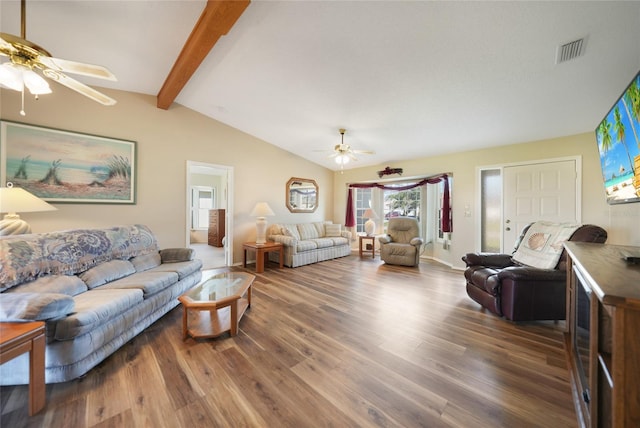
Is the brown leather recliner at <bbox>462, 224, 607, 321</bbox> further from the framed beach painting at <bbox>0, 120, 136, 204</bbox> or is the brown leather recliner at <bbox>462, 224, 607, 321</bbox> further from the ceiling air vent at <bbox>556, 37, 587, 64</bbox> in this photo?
the framed beach painting at <bbox>0, 120, 136, 204</bbox>

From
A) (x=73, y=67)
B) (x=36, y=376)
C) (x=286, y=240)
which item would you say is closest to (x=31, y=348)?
(x=36, y=376)

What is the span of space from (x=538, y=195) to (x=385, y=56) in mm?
3500

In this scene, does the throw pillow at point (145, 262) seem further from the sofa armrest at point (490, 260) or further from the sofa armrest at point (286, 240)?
the sofa armrest at point (490, 260)

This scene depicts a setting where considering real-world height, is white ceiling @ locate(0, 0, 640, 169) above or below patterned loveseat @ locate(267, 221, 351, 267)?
above

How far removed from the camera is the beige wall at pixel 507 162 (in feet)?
9.03

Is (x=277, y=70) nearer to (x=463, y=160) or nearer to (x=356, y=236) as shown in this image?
(x=463, y=160)

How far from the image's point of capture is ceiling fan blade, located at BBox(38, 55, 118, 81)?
5.00ft

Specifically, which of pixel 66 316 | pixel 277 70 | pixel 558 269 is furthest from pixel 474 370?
pixel 277 70

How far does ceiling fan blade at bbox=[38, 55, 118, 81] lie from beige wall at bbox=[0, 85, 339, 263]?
5.79ft

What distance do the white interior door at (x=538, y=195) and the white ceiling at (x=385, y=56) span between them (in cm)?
54

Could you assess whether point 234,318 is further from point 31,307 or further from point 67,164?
point 67,164

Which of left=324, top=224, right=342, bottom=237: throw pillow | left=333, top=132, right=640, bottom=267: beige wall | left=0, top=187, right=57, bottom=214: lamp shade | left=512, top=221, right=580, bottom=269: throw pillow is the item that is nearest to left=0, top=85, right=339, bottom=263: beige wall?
left=0, top=187, right=57, bottom=214: lamp shade

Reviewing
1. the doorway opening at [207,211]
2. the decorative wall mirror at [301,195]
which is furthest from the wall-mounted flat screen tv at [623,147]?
the doorway opening at [207,211]

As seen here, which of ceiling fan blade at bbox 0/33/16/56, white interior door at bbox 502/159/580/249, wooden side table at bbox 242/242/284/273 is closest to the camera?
ceiling fan blade at bbox 0/33/16/56
